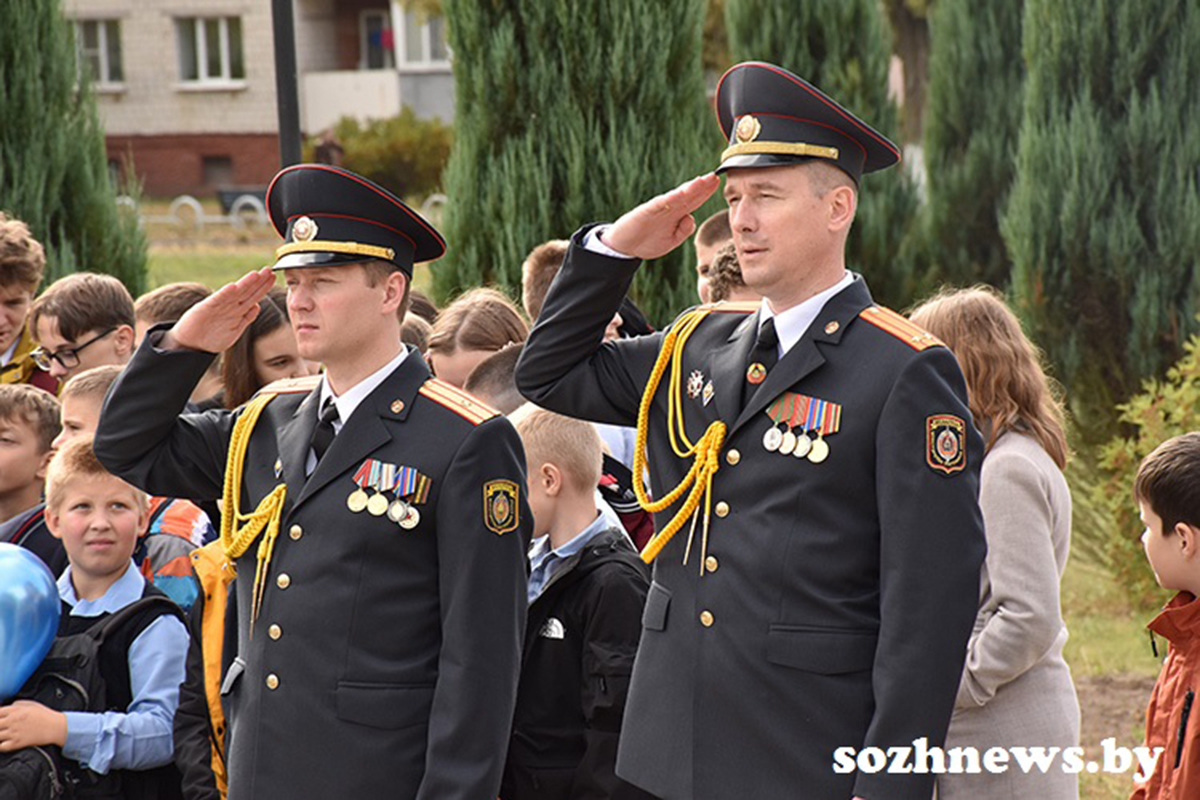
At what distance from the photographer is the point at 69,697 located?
166 inches

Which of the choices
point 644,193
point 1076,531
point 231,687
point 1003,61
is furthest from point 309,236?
point 1003,61

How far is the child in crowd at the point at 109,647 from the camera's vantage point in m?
4.14

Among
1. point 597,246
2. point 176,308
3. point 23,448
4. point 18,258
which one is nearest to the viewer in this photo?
point 597,246

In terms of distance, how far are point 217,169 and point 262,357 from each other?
3273cm

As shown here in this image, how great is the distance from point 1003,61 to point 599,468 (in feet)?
26.7

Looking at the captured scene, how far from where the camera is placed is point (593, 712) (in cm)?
395

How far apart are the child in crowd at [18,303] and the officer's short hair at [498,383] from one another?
6.39 feet

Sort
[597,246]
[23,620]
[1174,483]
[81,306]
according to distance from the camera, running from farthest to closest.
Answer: [81,306]
[23,620]
[1174,483]
[597,246]

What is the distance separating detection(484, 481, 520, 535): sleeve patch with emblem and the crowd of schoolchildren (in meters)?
0.71

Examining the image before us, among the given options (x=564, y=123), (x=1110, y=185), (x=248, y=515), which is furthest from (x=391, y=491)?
(x=1110, y=185)

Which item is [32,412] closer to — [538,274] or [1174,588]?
[538,274]

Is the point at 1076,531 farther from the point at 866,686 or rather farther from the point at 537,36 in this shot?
the point at 866,686

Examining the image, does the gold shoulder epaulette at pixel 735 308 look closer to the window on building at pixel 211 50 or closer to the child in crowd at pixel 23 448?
the child in crowd at pixel 23 448

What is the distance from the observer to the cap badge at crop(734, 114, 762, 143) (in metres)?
3.31
